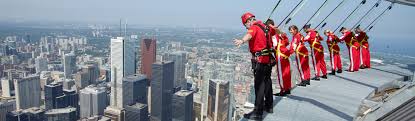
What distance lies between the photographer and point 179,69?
2504 inches

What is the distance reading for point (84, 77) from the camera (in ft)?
210

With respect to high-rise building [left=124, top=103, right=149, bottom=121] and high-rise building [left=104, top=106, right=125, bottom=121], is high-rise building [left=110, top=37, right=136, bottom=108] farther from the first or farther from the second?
high-rise building [left=124, top=103, right=149, bottom=121]

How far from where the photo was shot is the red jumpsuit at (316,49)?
630cm

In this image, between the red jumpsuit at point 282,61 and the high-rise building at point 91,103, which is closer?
the red jumpsuit at point 282,61

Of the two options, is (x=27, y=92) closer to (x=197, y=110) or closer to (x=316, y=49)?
(x=197, y=110)

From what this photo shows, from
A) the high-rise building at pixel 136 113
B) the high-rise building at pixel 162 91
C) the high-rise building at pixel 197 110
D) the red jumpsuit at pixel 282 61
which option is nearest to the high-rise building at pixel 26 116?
the high-rise building at pixel 136 113

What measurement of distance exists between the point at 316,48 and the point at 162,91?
4714 cm

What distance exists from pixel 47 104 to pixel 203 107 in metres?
23.4

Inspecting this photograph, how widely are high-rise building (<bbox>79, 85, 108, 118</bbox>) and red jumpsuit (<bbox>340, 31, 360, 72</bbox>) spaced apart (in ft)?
154

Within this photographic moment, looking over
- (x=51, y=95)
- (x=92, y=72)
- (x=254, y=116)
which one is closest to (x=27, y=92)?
(x=51, y=95)

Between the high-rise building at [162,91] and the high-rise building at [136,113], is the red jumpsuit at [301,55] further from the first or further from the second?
the high-rise building at [162,91]

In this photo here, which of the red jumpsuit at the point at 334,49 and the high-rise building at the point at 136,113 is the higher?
the red jumpsuit at the point at 334,49

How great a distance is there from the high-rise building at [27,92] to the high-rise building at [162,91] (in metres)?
17.8

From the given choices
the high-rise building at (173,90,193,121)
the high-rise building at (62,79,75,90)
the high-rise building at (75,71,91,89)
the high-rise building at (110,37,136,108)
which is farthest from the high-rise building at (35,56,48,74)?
the high-rise building at (173,90,193,121)
